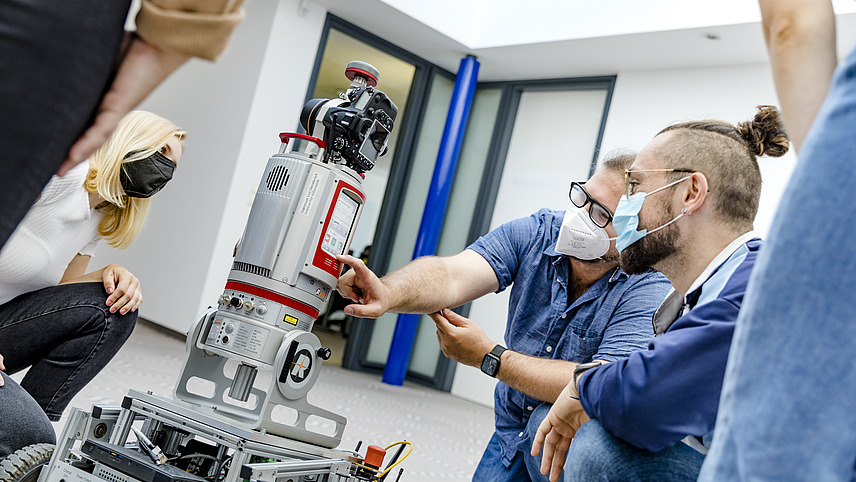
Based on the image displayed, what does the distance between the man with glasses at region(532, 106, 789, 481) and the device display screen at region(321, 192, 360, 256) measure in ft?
2.35

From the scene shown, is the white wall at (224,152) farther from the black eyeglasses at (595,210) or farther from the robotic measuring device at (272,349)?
the black eyeglasses at (595,210)

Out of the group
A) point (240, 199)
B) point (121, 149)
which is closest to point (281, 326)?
point (121, 149)

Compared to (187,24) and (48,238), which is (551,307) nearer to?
(48,238)

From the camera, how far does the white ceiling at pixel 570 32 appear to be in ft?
16.2

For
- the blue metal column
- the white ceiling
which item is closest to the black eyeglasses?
the white ceiling

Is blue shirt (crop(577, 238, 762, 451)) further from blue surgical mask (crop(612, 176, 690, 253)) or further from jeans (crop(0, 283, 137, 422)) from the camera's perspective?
jeans (crop(0, 283, 137, 422))

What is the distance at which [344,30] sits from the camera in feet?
21.0

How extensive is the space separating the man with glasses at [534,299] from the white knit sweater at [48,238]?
2.72 ft

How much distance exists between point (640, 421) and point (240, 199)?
5070 mm

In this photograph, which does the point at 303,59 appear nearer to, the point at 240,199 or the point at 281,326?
the point at 240,199

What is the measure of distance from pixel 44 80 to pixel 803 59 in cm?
83

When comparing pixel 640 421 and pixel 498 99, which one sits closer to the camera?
pixel 640 421

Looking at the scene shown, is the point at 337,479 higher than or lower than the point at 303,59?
lower

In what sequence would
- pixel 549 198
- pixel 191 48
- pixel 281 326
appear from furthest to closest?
pixel 549 198, pixel 281 326, pixel 191 48
